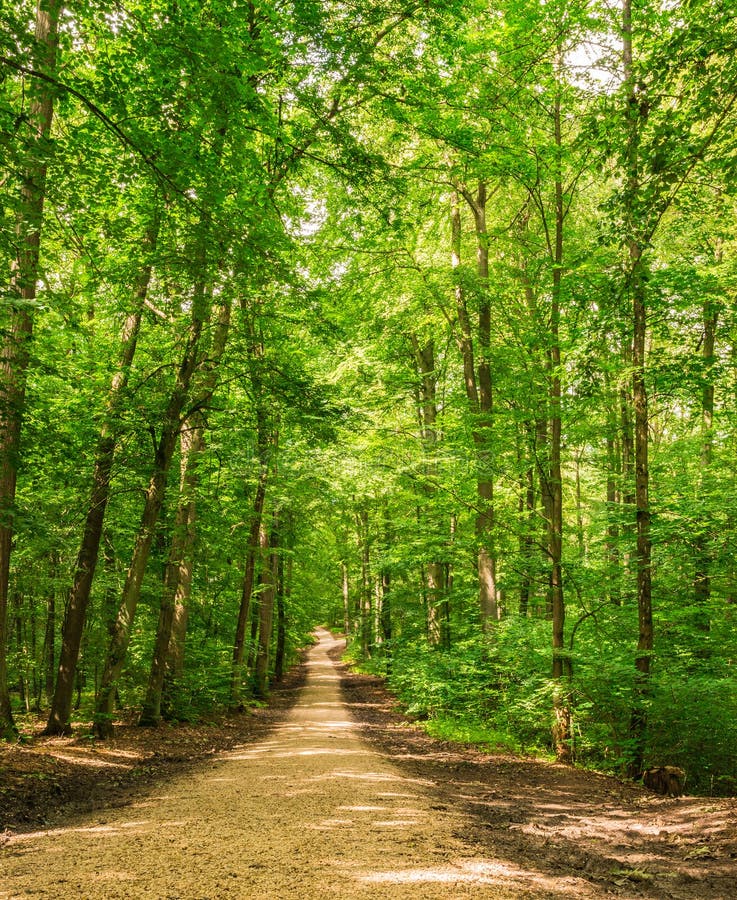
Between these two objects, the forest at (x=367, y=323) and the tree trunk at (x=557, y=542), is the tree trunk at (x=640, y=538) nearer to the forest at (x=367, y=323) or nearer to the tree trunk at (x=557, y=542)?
the forest at (x=367, y=323)

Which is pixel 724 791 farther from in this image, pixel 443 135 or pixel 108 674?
pixel 443 135

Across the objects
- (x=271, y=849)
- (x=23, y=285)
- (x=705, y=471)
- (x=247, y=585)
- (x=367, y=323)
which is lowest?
(x=271, y=849)

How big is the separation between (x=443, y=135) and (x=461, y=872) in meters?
10.5

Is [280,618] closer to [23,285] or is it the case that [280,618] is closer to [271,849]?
[271,849]

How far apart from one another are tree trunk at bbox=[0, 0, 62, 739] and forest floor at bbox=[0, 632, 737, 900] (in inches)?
110

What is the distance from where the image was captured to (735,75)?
15.3 feet

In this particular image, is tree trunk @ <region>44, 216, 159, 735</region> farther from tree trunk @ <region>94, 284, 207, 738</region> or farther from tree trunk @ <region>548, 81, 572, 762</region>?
tree trunk @ <region>548, 81, 572, 762</region>

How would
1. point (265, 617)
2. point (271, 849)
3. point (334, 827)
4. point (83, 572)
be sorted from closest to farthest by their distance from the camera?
point (271, 849) → point (334, 827) → point (83, 572) → point (265, 617)

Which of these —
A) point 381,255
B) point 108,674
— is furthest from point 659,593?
point 108,674

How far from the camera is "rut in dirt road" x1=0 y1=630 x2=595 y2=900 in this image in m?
3.94

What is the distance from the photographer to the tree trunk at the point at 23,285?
17.0 ft

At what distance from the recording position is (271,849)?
473 cm

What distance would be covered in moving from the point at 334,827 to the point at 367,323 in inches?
472

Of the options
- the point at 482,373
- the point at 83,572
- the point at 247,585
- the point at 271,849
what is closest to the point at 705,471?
the point at 482,373
